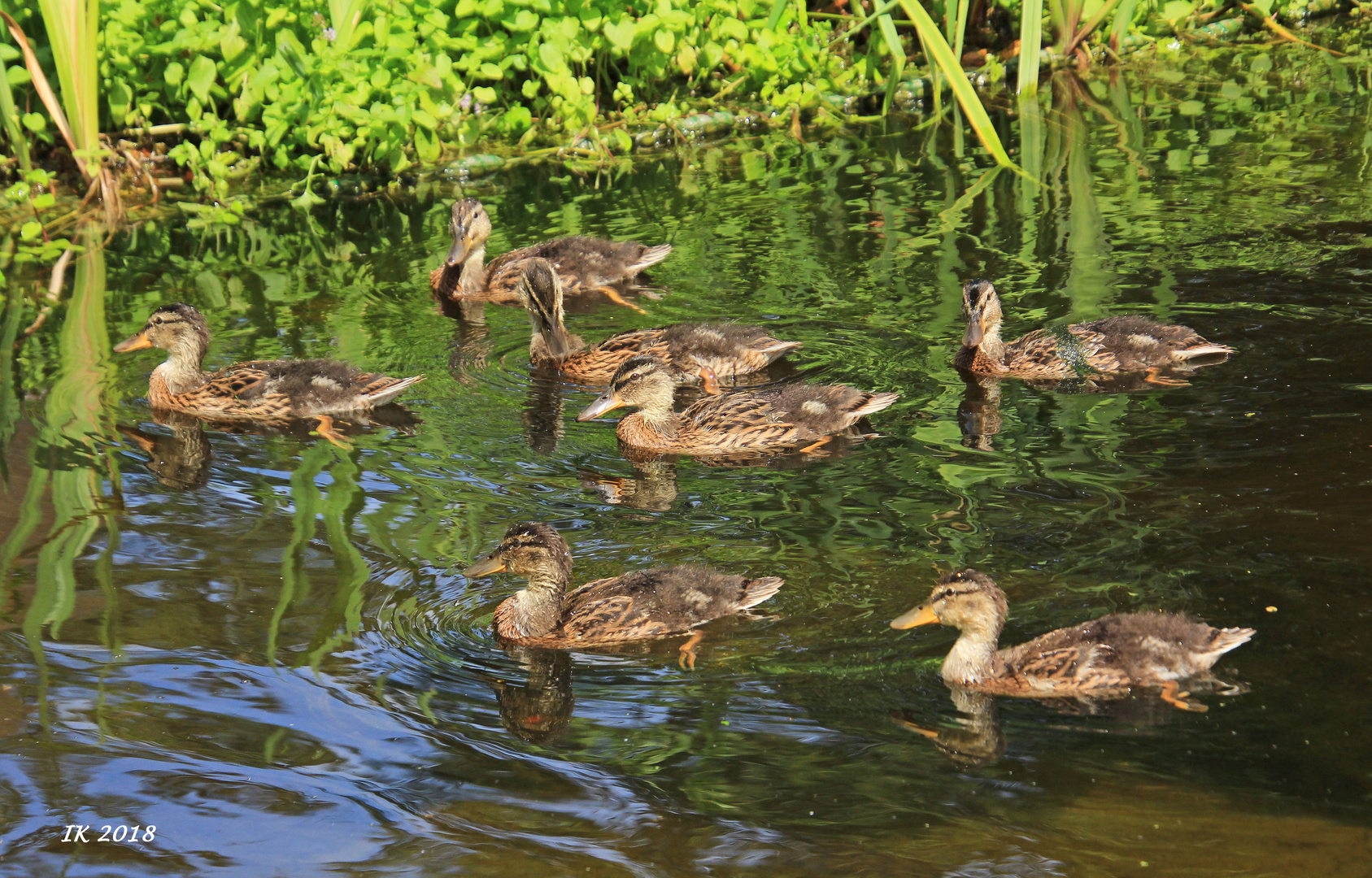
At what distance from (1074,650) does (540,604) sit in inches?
80.4

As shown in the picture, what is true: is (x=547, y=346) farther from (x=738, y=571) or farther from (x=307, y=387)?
(x=738, y=571)

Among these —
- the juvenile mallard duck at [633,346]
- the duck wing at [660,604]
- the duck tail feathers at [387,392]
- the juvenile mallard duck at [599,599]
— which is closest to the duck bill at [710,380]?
the juvenile mallard duck at [633,346]

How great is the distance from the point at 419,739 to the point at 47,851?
3.80 ft

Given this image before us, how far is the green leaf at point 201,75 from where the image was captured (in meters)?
12.6

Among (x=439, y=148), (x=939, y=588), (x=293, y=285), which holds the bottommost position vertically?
(x=939, y=588)

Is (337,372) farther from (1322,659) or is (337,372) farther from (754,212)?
(1322,659)

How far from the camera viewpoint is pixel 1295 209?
32.3 ft

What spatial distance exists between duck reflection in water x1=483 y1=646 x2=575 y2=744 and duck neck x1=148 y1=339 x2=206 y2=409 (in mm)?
3881

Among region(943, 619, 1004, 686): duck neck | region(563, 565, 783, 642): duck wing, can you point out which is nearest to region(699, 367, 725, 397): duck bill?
region(563, 565, 783, 642): duck wing

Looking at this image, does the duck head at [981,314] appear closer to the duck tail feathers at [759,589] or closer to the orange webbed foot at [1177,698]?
the duck tail feathers at [759,589]

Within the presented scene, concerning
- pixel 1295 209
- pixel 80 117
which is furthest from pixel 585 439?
pixel 80 117

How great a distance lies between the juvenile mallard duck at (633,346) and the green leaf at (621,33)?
497 centimetres

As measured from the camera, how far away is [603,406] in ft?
25.5

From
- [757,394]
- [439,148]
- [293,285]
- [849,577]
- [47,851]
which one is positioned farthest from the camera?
[439,148]
